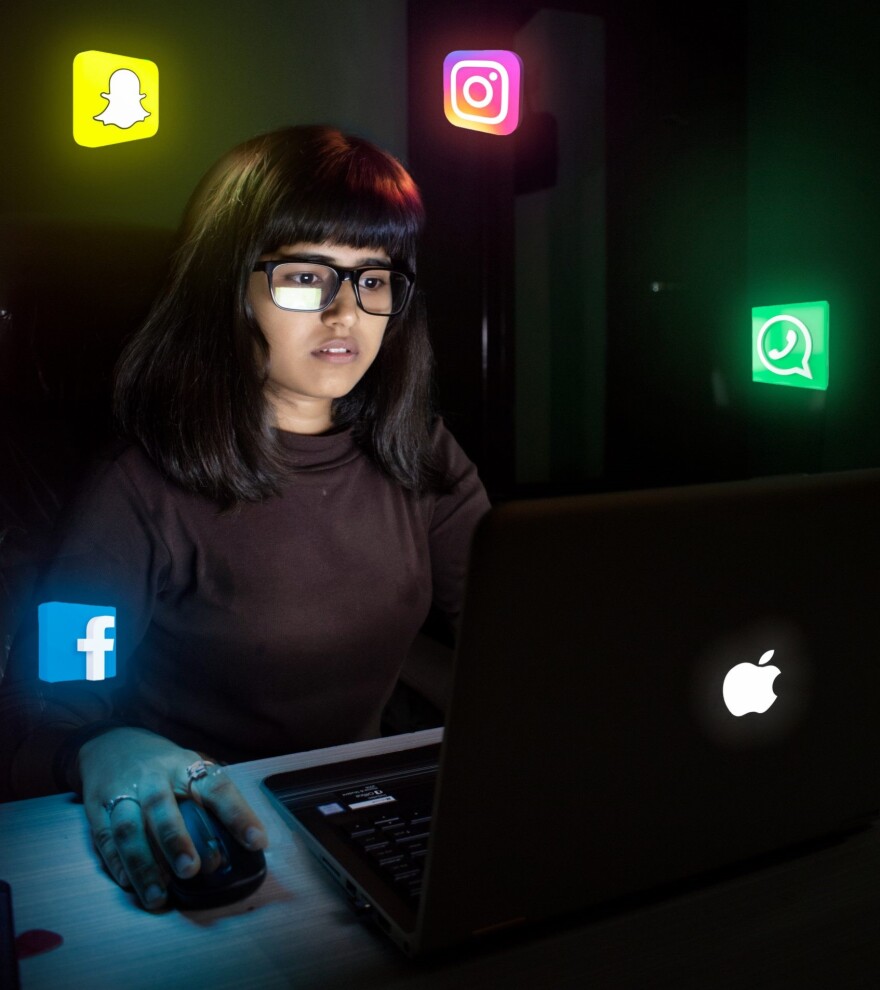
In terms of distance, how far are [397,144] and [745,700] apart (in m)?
2.73

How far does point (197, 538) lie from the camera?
1.20m

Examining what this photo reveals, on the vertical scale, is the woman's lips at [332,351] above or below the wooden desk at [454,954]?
above

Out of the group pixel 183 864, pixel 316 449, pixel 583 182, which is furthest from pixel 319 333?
pixel 583 182

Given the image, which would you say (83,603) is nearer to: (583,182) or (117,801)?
(117,801)

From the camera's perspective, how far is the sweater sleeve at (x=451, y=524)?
4.74 feet

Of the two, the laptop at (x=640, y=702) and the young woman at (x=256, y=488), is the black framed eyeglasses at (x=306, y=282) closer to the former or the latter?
the young woman at (x=256, y=488)

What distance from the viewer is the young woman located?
1.19 meters

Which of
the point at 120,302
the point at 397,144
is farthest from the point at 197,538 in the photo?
the point at 397,144

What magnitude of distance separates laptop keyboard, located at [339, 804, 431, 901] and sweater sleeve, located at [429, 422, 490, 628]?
2.23 feet

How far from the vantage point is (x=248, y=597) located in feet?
3.96

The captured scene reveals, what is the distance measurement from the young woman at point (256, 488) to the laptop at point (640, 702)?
536 mm

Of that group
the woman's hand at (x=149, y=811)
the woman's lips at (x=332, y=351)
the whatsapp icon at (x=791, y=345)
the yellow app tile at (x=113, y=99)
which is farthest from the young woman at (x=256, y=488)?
the whatsapp icon at (x=791, y=345)

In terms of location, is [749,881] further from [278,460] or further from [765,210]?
[765,210]

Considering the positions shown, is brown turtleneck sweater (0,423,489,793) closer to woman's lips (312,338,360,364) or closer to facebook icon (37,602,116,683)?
facebook icon (37,602,116,683)
